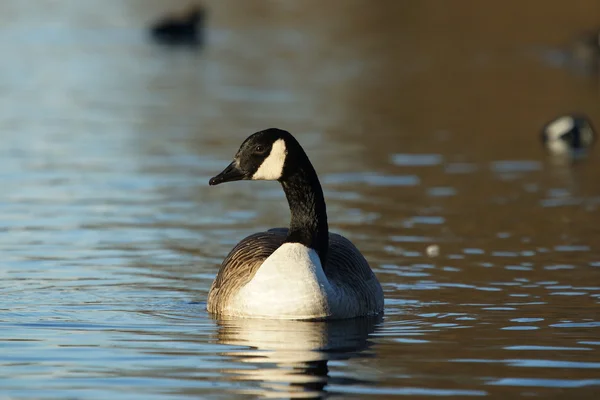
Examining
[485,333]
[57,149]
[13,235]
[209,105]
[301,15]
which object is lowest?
[485,333]

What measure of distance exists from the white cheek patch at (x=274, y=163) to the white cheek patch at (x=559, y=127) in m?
15.2

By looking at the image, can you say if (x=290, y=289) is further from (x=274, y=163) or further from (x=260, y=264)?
(x=274, y=163)

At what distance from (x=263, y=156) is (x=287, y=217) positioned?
6444mm

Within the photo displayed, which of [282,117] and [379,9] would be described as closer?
[282,117]

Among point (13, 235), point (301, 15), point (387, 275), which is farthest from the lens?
point (301, 15)

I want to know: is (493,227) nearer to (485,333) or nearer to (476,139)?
(485,333)

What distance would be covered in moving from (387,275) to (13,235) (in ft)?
16.0

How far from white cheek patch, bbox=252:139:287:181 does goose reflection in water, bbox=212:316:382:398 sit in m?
1.26

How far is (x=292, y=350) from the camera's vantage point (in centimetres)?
1070

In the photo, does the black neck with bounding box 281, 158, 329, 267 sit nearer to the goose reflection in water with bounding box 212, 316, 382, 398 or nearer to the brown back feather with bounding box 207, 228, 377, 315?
the brown back feather with bounding box 207, 228, 377, 315

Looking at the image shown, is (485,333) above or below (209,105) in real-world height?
below

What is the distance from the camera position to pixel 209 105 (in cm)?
3431

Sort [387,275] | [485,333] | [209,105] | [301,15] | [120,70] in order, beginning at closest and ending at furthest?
[485,333] → [387,275] → [209,105] → [120,70] → [301,15]

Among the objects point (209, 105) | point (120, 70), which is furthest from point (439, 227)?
point (120, 70)
